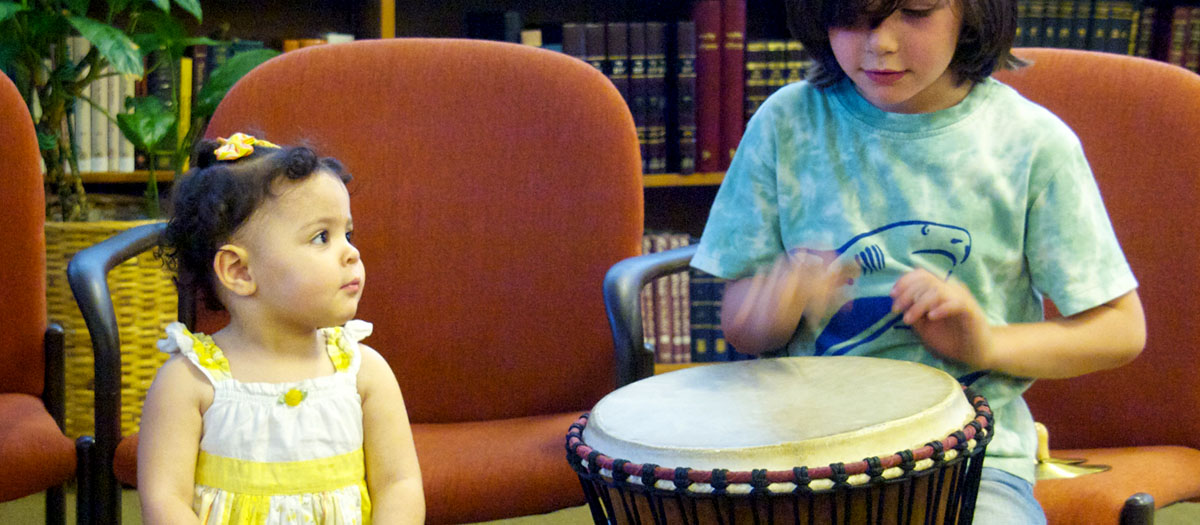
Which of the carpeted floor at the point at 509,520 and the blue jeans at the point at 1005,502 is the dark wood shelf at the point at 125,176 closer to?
the carpeted floor at the point at 509,520

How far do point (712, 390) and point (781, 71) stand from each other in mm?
1842

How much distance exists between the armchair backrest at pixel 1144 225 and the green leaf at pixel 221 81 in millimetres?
1578

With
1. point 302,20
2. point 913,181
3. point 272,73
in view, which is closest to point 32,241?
point 272,73

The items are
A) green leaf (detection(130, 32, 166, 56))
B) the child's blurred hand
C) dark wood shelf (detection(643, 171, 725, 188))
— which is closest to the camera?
the child's blurred hand

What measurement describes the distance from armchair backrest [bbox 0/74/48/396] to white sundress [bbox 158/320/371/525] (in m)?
0.54

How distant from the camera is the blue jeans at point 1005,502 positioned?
3.62ft

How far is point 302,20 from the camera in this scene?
2.95 m

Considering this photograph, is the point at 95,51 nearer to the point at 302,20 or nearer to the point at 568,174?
the point at 302,20

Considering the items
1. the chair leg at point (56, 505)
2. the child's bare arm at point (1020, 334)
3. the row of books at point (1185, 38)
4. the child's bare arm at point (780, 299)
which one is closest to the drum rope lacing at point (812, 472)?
the child's bare arm at point (1020, 334)

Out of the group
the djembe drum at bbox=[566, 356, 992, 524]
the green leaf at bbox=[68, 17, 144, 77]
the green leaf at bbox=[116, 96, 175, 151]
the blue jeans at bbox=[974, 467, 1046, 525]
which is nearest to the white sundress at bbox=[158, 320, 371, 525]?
the djembe drum at bbox=[566, 356, 992, 524]

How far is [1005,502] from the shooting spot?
112 centimetres

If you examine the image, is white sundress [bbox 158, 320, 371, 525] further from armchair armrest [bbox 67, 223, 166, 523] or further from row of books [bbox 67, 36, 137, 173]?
row of books [bbox 67, 36, 137, 173]

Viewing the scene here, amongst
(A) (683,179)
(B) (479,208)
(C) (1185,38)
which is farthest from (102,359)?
(C) (1185,38)

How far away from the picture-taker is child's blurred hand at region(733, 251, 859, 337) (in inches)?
44.9
